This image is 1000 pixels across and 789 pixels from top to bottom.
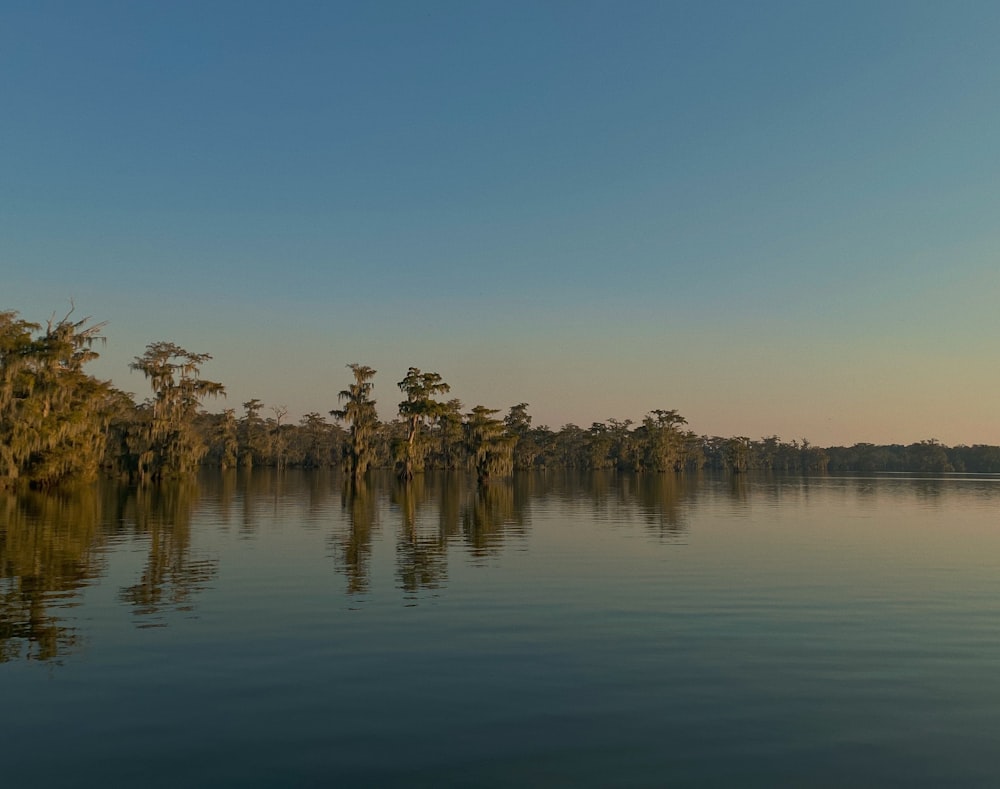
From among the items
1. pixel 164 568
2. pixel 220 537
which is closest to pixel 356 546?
pixel 220 537

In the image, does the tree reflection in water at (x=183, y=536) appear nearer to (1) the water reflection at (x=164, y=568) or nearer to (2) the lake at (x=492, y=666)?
(1) the water reflection at (x=164, y=568)

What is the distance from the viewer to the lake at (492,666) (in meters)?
6.77

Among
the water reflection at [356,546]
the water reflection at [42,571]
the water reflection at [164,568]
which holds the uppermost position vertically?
the water reflection at [42,571]

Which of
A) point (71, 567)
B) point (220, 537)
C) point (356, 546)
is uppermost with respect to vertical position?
point (71, 567)

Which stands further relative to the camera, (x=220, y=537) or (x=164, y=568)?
(x=220, y=537)

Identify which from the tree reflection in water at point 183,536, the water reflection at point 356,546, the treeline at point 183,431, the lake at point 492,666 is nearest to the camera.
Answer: the lake at point 492,666

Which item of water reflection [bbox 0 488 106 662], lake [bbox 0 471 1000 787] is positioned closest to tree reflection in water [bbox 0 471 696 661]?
water reflection [bbox 0 488 106 662]

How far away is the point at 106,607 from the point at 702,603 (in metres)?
11.6

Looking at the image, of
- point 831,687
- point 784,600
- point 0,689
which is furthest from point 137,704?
point 784,600

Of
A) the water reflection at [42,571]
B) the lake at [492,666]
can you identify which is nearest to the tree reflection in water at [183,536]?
Answer: the water reflection at [42,571]

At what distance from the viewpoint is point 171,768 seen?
655 centimetres

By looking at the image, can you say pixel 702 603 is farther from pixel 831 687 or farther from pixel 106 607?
pixel 106 607

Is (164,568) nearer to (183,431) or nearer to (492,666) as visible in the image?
(492,666)

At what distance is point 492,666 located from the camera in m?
10.1
